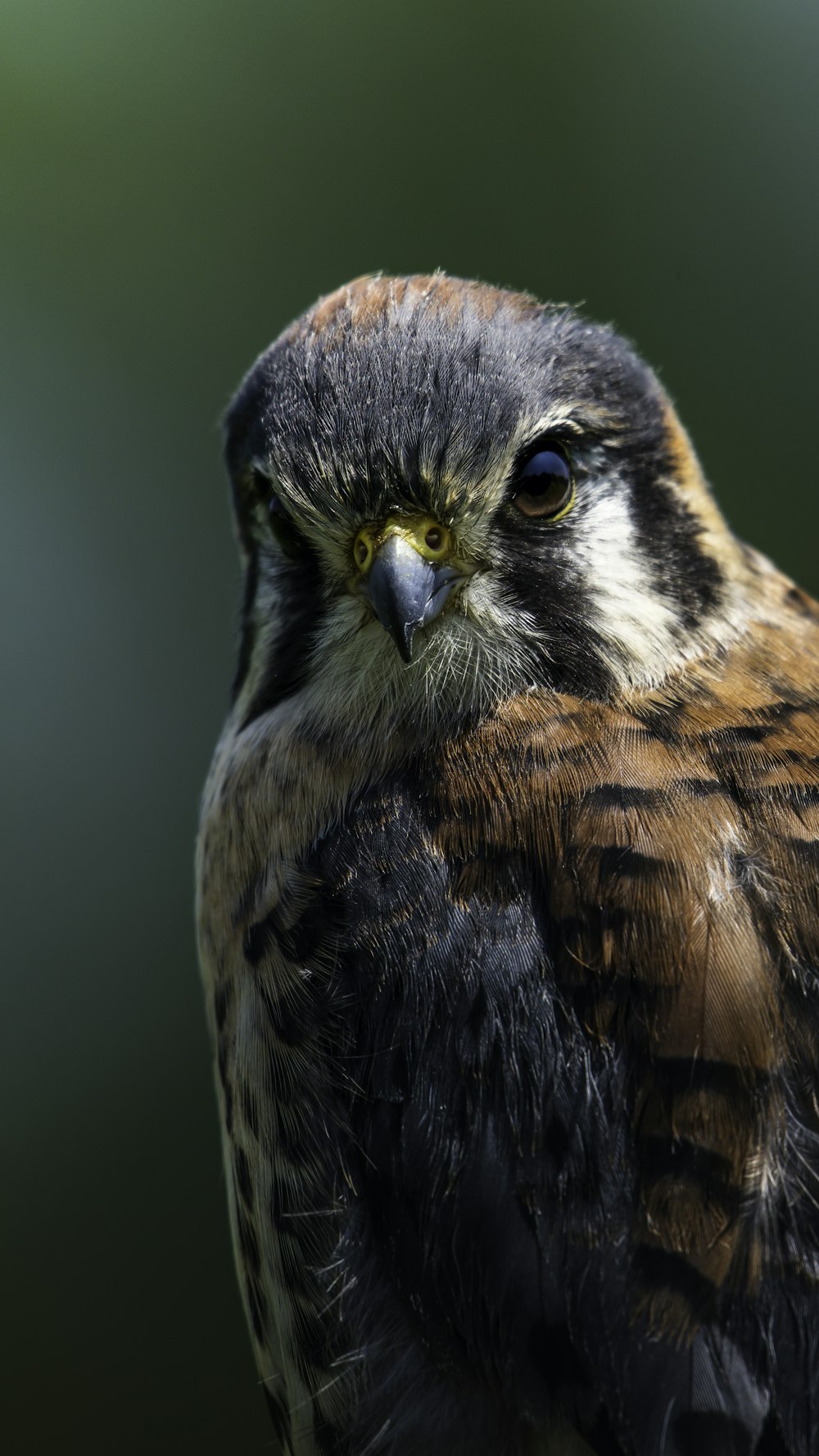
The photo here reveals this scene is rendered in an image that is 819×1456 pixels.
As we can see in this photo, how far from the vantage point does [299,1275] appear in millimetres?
1876

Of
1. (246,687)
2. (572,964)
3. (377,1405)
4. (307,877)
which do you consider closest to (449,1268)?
(377,1405)

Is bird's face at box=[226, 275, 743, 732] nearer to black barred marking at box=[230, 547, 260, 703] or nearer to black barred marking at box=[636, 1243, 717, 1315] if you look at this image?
black barred marking at box=[230, 547, 260, 703]

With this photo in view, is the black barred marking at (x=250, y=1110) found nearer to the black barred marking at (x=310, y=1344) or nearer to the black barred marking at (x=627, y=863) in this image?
the black barred marking at (x=310, y=1344)

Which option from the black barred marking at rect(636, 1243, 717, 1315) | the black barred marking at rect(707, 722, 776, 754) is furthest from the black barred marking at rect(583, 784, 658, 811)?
the black barred marking at rect(636, 1243, 717, 1315)

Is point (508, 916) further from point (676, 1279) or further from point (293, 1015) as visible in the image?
point (676, 1279)

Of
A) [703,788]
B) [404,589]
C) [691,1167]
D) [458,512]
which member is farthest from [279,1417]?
[458,512]

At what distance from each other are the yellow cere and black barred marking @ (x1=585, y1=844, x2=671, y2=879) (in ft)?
1.76

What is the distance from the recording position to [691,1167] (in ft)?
5.20

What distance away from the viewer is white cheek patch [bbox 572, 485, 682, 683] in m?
2.02

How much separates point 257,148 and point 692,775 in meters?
4.97

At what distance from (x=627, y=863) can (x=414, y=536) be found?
606 mm

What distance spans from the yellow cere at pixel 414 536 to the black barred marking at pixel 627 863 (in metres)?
0.54

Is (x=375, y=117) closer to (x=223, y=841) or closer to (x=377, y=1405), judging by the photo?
(x=223, y=841)

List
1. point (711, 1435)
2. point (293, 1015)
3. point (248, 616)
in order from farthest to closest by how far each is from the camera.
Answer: point (248, 616)
point (293, 1015)
point (711, 1435)
